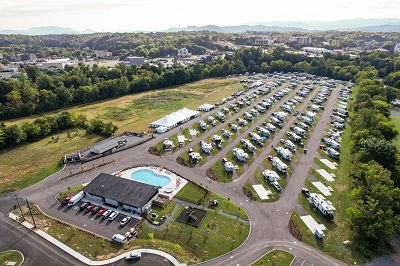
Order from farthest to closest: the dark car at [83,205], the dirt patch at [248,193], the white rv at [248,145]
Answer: the white rv at [248,145] < the dirt patch at [248,193] < the dark car at [83,205]

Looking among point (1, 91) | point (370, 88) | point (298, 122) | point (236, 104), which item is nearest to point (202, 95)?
point (236, 104)

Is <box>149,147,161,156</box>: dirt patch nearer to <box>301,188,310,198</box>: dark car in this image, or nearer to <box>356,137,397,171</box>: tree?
<box>301,188,310,198</box>: dark car

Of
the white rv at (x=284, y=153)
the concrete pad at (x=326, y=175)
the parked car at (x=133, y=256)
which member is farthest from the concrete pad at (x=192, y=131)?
the parked car at (x=133, y=256)

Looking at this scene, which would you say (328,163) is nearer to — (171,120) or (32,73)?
(171,120)

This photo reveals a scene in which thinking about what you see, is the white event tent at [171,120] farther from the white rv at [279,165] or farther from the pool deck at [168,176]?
the white rv at [279,165]

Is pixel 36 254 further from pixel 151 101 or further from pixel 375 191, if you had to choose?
pixel 151 101

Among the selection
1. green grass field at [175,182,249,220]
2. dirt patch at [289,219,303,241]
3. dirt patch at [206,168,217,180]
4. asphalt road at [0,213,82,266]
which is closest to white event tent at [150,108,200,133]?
dirt patch at [206,168,217,180]

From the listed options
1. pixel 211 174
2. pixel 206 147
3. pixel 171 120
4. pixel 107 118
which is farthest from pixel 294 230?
pixel 107 118
